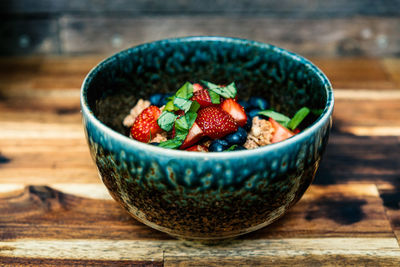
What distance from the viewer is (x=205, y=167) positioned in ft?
1.77

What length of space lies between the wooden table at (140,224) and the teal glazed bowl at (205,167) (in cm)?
9

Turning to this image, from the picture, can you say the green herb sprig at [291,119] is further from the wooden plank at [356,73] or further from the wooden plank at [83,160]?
the wooden plank at [356,73]

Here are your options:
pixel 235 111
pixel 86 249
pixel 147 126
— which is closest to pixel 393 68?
pixel 235 111

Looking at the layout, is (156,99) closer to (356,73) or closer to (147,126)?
(147,126)

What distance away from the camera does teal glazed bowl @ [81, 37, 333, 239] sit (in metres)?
0.55

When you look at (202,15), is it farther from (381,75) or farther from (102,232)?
(102,232)

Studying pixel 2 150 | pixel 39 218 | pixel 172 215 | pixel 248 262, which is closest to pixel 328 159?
pixel 248 262

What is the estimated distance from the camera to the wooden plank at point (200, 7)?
1.40m

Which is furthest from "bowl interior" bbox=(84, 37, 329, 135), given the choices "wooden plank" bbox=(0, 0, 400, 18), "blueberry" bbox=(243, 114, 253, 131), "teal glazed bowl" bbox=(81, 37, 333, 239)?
"wooden plank" bbox=(0, 0, 400, 18)

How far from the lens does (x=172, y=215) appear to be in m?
0.60

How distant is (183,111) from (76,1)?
88 centimetres

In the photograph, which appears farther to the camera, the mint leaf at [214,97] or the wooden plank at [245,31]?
the wooden plank at [245,31]

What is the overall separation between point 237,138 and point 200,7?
0.84 meters

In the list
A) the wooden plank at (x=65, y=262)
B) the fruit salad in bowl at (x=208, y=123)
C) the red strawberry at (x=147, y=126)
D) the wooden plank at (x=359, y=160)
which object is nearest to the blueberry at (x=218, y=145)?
the fruit salad in bowl at (x=208, y=123)
